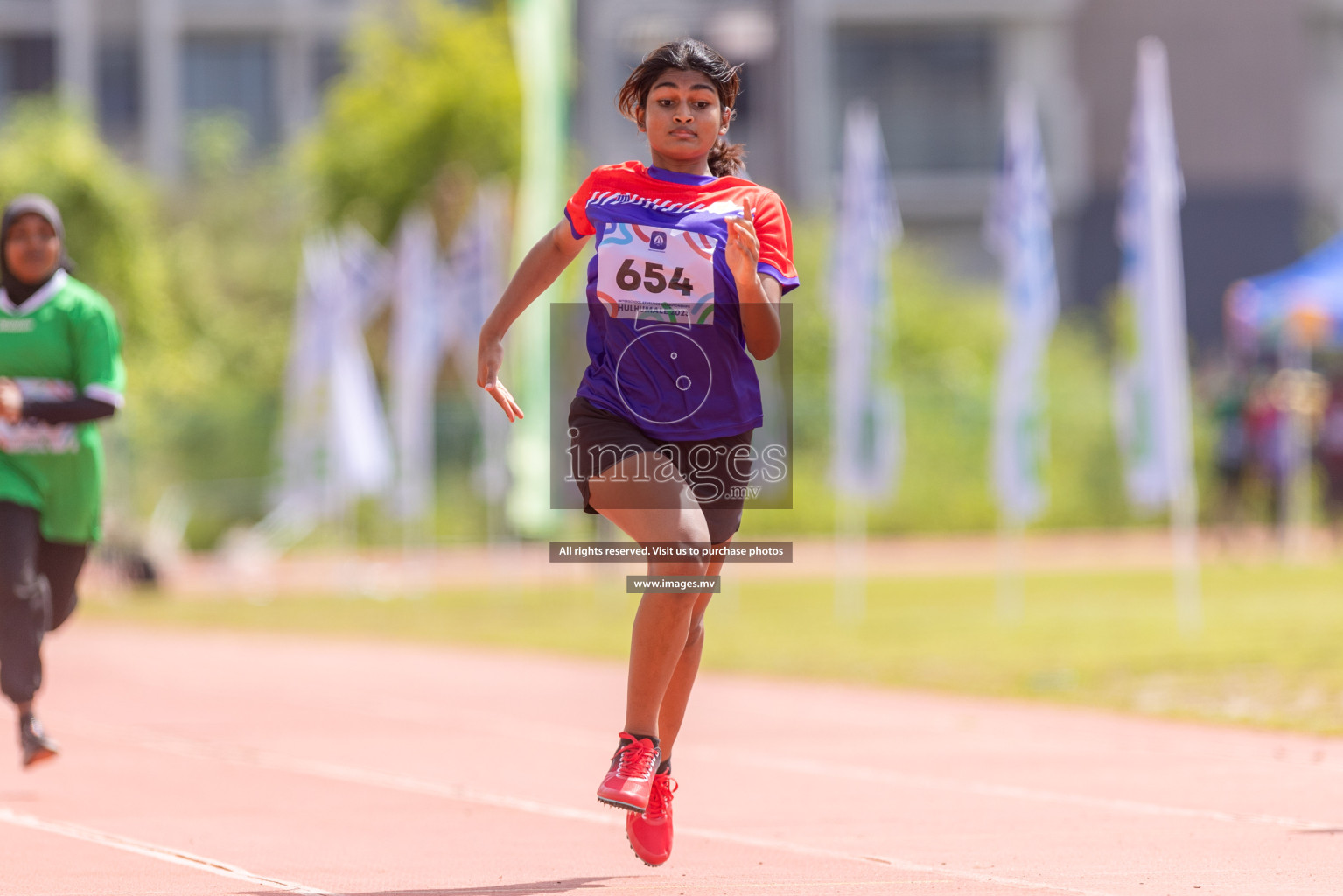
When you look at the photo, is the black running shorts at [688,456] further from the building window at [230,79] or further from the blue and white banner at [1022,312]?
the building window at [230,79]

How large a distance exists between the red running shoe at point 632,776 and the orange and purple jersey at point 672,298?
2.72 ft

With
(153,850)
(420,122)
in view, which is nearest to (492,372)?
(153,850)

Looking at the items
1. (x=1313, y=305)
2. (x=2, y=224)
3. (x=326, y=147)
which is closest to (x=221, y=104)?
(x=326, y=147)

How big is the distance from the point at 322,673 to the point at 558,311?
11151mm

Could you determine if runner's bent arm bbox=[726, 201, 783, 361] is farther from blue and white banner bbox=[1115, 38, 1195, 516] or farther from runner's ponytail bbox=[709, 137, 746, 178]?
blue and white banner bbox=[1115, 38, 1195, 516]

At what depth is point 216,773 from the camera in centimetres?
803

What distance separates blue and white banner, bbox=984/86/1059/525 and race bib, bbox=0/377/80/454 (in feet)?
33.6

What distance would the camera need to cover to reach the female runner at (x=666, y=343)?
215 inches

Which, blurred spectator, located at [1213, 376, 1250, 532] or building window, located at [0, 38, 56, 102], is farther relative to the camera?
building window, located at [0, 38, 56, 102]

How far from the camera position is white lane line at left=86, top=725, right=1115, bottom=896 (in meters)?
5.56

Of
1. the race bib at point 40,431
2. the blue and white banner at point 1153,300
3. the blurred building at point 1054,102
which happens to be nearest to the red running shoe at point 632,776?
the race bib at point 40,431

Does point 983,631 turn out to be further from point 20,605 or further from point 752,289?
point 752,289

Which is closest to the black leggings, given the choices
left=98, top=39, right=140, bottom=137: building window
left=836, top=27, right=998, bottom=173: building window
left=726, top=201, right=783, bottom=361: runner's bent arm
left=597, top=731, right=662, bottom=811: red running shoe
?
left=597, top=731, right=662, bottom=811: red running shoe

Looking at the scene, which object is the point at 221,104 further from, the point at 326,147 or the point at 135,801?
the point at 135,801
